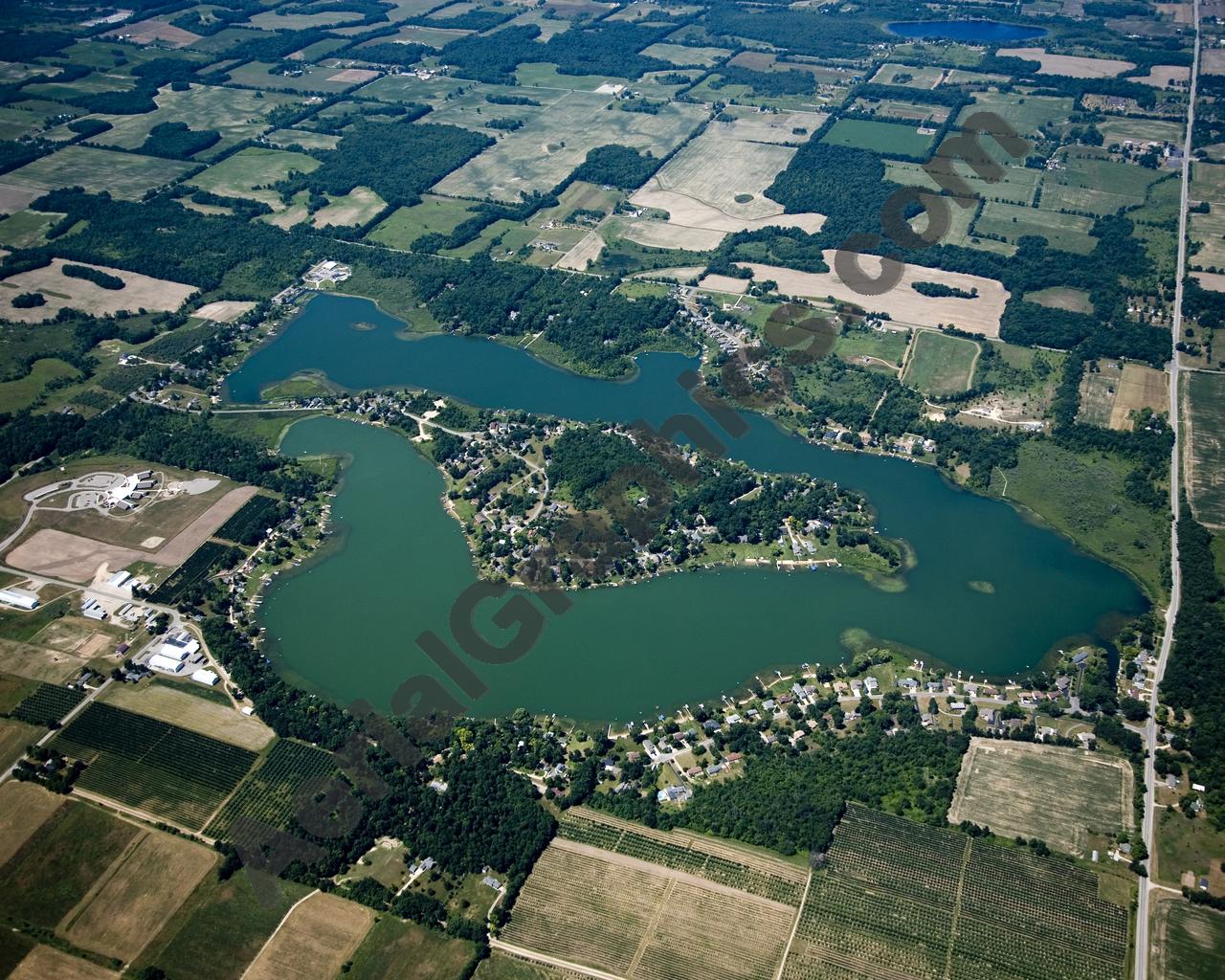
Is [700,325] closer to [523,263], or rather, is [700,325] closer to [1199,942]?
[523,263]

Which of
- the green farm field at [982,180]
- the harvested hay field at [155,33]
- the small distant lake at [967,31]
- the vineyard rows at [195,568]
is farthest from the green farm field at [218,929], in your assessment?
the small distant lake at [967,31]

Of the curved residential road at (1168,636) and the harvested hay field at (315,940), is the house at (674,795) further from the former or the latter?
the curved residential road at (1168,636)

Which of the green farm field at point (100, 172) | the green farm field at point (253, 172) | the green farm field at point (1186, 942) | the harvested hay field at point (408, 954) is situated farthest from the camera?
the green farm field at point (100, 172)

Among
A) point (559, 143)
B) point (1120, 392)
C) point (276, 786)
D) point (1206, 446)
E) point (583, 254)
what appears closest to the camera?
point (276, 786)

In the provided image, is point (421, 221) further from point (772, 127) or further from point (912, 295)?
point (912, 295)

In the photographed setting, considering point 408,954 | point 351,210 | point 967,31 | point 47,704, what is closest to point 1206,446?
point 408,954

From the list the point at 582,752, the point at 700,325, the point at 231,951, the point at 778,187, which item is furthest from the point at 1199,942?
the point at 778,187
